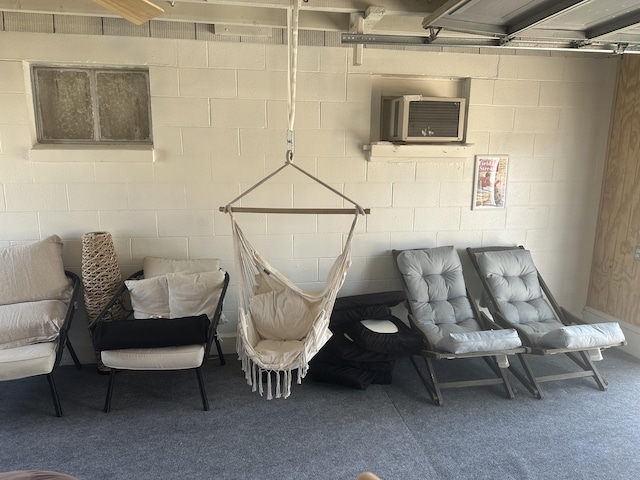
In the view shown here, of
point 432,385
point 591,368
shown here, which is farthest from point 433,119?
point 591,368

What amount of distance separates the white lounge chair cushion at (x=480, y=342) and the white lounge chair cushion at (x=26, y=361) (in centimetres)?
210

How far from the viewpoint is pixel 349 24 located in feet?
8.61

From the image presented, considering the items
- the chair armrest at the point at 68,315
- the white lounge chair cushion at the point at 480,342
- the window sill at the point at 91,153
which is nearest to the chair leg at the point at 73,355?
the chair armrest at the point at 68,315

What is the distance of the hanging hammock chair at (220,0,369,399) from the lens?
2254 millimetres

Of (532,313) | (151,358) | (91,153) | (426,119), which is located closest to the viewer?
(151,358)

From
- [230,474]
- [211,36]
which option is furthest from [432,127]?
[230,474]

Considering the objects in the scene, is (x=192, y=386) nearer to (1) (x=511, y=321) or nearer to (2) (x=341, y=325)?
(2) (x=341, y=325)

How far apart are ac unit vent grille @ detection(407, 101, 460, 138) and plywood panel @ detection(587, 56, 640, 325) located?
50.1 inches

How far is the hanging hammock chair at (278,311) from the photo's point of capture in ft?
7.39

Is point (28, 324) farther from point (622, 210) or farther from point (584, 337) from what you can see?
point (622, 210)

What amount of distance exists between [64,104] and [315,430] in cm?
247

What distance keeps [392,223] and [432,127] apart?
2.31 feet

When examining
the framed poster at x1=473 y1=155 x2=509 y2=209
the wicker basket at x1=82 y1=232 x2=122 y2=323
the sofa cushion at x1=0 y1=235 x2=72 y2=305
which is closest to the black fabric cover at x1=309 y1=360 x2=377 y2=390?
the wicker basket at x1=82 y1=232 x2=122 y2=323

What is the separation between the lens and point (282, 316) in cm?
258
